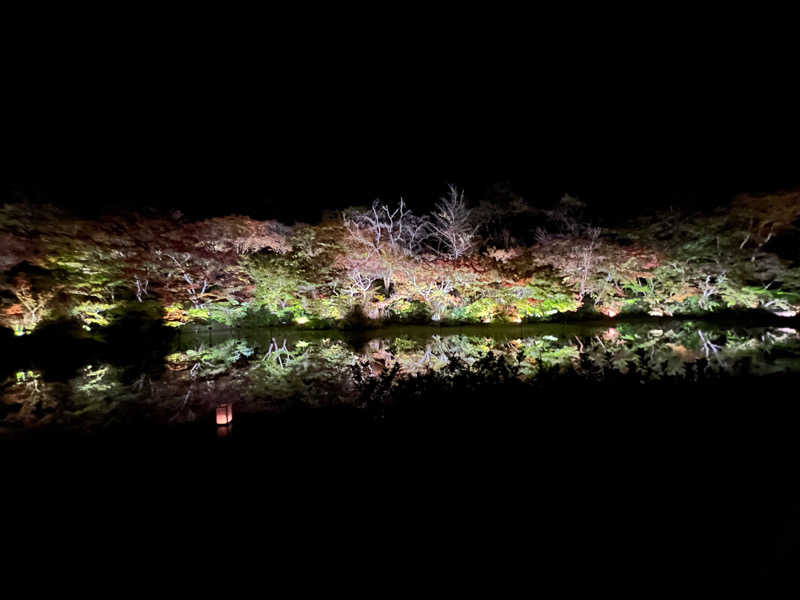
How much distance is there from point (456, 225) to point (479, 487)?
9.62 m

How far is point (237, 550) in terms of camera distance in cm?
177

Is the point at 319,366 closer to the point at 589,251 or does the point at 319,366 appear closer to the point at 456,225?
the point at 456,225

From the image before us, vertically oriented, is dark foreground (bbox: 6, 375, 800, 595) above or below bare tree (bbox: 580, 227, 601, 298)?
below

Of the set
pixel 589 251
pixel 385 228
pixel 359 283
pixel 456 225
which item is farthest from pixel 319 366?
pixel 589 251

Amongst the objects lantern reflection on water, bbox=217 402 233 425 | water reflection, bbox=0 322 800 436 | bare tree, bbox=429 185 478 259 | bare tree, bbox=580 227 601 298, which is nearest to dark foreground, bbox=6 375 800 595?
lantern reflection on water, bbox=217 402 233 425

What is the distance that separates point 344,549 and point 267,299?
10.9 meters

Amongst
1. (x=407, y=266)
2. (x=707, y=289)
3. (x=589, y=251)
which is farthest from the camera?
(x=707, y=289)

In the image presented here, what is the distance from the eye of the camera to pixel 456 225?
11109 millimetres

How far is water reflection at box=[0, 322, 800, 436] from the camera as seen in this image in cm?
408

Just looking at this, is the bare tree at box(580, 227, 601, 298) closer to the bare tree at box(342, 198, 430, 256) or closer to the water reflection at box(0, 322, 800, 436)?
the water reflection at box(0, 322, 800, 436)

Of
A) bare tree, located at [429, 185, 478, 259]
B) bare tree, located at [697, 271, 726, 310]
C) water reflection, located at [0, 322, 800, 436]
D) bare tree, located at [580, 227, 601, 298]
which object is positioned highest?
bare tree, located at [429, 185, 478, 259]

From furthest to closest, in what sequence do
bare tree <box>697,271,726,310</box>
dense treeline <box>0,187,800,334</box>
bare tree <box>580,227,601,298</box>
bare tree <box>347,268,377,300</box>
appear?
1. bare tree <box>347,268,377,300</box>
2. bare tree <box>697,271,726,310</box>
3. bare tree <box>580,227,601,298</box>
4. dense treeline <box>0,187,800,334</box>

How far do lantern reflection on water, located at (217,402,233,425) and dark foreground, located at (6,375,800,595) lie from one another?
0.59 ft

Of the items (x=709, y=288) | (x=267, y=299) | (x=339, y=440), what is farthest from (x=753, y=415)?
(x=267, y=299)
